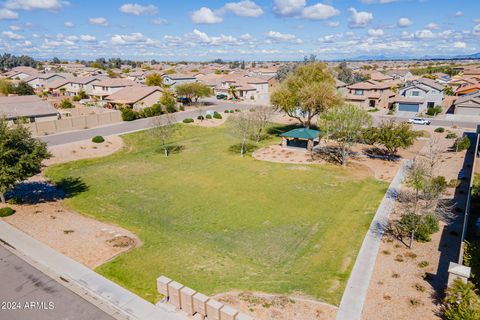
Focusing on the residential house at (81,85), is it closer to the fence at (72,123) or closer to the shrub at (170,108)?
the shrub at (170,108)

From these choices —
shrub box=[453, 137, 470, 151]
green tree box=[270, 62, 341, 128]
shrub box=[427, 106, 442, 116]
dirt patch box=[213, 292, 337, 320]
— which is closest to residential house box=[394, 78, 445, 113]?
shrub box=[427, 106, 442, 116]

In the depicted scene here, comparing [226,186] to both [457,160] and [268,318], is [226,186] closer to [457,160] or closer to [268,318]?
[268,318]

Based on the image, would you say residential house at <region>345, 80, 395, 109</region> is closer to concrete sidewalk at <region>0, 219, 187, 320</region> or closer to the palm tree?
the palm tree

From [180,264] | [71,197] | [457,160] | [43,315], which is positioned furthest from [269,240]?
[457,160]

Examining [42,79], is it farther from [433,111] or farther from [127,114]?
[433,111]

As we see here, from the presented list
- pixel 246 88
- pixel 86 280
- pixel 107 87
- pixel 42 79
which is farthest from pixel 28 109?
pixel 42 79
